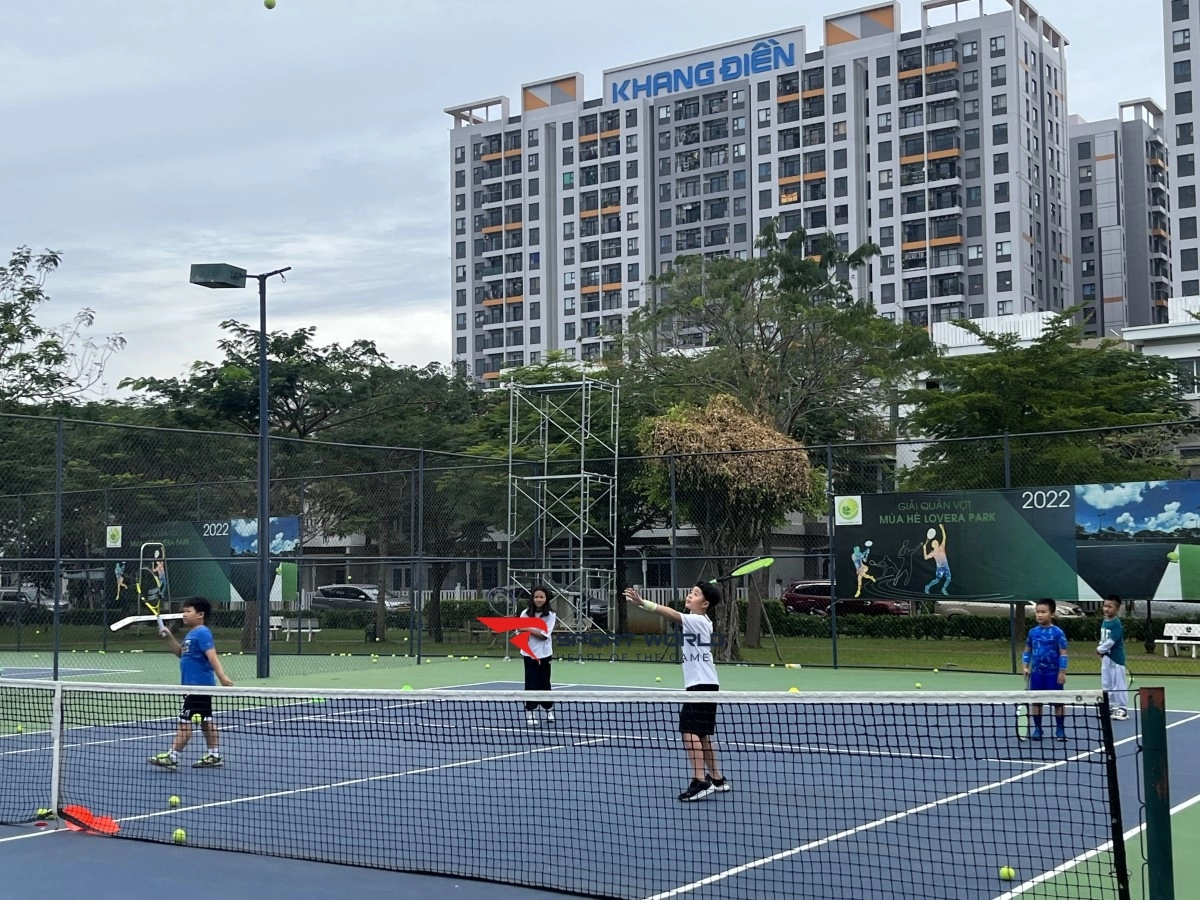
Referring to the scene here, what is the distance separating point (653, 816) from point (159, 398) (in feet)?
96.9

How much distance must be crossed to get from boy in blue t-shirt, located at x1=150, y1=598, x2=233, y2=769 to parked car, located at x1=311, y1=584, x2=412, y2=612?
28.2 m

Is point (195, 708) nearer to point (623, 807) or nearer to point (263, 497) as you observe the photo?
point (623, 807)

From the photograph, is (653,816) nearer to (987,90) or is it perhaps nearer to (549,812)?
(549,812)

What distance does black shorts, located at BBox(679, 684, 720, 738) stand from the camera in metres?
9.38

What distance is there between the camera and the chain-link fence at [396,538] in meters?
24.8

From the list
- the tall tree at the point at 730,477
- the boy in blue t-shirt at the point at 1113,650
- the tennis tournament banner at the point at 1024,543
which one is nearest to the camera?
the boy in blue t-shirt at the point at 1113,650

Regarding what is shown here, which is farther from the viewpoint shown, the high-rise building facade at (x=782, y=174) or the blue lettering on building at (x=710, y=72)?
the blue lettering on building at (x=710, y=72)

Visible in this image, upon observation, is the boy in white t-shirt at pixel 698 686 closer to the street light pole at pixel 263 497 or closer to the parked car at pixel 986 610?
the street light pole at pixel 263 497

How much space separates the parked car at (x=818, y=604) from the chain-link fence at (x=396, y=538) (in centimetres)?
795

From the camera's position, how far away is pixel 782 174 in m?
101

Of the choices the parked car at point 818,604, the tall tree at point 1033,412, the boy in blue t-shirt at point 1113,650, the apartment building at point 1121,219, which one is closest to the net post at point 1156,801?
the boy in blue t-shirt at point 1113,650

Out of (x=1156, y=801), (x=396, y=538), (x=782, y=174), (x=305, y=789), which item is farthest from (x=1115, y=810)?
(x=782, y=174)

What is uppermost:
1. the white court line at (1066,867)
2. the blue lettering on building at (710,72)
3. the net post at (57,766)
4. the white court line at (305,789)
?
the blue lettering on building at (710,72)

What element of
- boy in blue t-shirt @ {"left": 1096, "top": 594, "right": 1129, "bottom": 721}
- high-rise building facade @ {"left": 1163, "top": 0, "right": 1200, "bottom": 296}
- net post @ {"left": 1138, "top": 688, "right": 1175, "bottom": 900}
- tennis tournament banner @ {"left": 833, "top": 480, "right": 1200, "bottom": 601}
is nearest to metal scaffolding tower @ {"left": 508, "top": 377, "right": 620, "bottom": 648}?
tennis tournament banner @ {"left": 833, "top": 480, "right": 1200, "bottom": 601}
